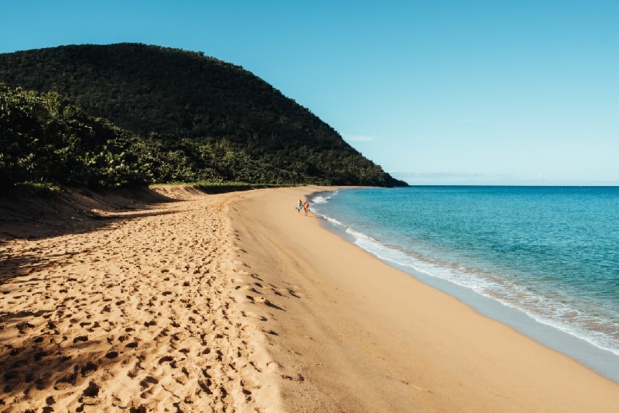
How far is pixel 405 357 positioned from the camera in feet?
24.8

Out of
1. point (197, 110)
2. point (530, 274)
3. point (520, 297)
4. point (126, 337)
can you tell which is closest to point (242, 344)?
point (126, 337)

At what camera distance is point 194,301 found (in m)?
8.34

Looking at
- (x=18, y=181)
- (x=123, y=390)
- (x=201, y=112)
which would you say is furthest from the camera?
(x=201, y=112)

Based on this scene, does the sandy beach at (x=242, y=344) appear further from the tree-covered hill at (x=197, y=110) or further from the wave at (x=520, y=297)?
the tree-covered hill at (x=197, y=110)

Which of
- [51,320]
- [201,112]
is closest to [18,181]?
[51,320]

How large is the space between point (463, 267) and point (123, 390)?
624 inches

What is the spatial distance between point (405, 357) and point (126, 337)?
499 centimetres

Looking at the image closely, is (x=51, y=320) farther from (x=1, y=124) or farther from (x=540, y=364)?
(x=1, y=124)

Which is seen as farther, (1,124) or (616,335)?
(1,124)

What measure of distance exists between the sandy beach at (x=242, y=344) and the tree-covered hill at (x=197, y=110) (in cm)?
5044

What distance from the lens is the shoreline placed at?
5.67 meters

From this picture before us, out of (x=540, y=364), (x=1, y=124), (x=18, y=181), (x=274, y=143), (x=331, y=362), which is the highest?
(x=274, y=143)

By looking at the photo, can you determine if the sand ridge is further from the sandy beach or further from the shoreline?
the shoreline

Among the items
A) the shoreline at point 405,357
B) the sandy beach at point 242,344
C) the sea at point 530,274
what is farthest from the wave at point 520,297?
the sandy beach at point 242,344
